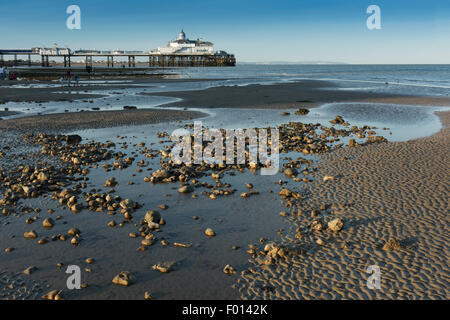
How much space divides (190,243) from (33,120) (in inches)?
748

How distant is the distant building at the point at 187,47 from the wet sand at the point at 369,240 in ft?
567

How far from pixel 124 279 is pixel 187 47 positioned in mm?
188819

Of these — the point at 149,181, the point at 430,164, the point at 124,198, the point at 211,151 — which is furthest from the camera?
the point at 211,151

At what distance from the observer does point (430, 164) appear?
1210cm

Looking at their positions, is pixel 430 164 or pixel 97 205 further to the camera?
pixel 430 164

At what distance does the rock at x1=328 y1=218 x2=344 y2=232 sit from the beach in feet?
0.13

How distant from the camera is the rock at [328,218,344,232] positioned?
7.42 metres

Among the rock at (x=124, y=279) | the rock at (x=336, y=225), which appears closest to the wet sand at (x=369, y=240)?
the rock at (x=336, y=225)

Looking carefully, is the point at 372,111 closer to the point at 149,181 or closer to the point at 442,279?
the point at 149,181

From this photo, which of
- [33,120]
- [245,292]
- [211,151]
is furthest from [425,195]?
[33,120]

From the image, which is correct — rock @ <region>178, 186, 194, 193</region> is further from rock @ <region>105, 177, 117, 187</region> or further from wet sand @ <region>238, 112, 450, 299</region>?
wet sand @ <region>238, 112, 450, 299</region>

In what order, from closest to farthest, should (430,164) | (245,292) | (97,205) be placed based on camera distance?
(245,292) → (97,205) → (430,164)

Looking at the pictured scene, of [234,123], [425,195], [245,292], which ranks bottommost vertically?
[245,292]

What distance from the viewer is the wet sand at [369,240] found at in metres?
5.61
